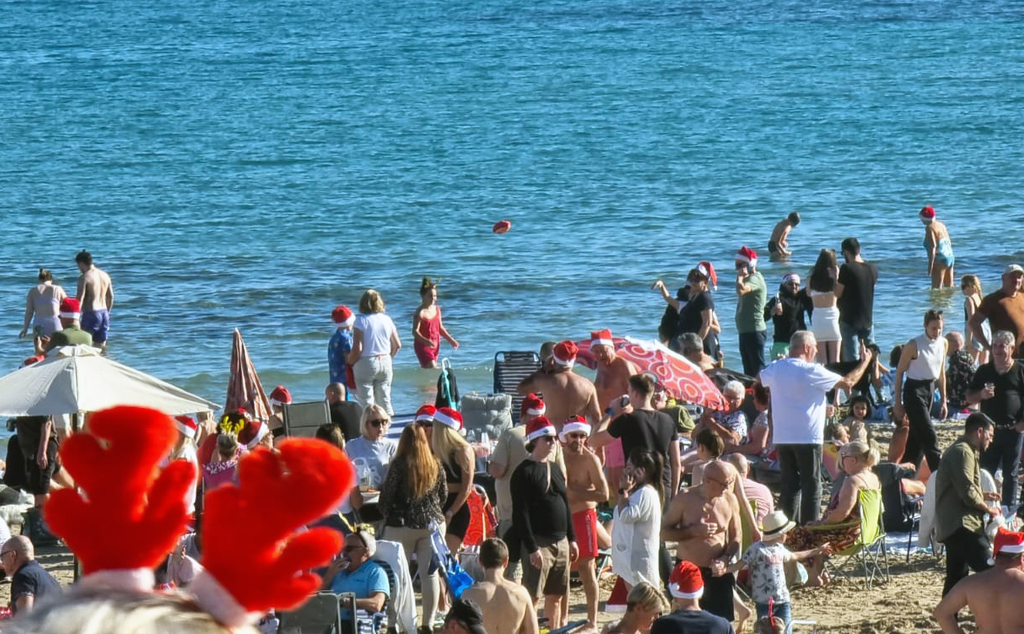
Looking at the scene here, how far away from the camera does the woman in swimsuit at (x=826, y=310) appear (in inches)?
568

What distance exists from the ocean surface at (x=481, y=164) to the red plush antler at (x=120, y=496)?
52.2ft

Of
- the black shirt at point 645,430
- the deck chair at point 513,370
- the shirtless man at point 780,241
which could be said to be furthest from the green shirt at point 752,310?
the shirtless man at point 780,241

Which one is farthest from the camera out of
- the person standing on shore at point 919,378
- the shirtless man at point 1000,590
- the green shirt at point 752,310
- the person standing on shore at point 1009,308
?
the green shirt at point 752,310

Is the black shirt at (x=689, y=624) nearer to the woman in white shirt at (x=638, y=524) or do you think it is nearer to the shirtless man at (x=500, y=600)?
the shirtless man at (x=500, y=600)

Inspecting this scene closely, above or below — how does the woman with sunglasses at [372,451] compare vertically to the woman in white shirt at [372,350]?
below

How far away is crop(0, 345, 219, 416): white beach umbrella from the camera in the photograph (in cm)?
970

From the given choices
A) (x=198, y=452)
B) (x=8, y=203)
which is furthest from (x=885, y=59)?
(x=198, y=452)

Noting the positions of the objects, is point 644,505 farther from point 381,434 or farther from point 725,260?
point 725,260

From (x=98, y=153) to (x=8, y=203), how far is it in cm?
829

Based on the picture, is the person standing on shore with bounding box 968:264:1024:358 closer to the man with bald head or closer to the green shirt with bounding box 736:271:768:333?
the green shirt with bounding box 736:271:768:333

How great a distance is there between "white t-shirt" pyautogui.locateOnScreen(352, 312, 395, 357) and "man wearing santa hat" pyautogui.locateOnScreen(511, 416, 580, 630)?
5.15m

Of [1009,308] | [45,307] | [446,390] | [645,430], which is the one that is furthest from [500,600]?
[45,307]

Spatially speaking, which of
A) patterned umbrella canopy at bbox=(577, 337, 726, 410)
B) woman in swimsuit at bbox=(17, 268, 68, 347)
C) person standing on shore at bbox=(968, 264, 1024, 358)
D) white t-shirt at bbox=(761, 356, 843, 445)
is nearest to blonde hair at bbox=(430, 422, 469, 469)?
white t-shirt at bbox=(761, 356, 843, 445)

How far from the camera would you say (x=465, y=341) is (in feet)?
70.3
